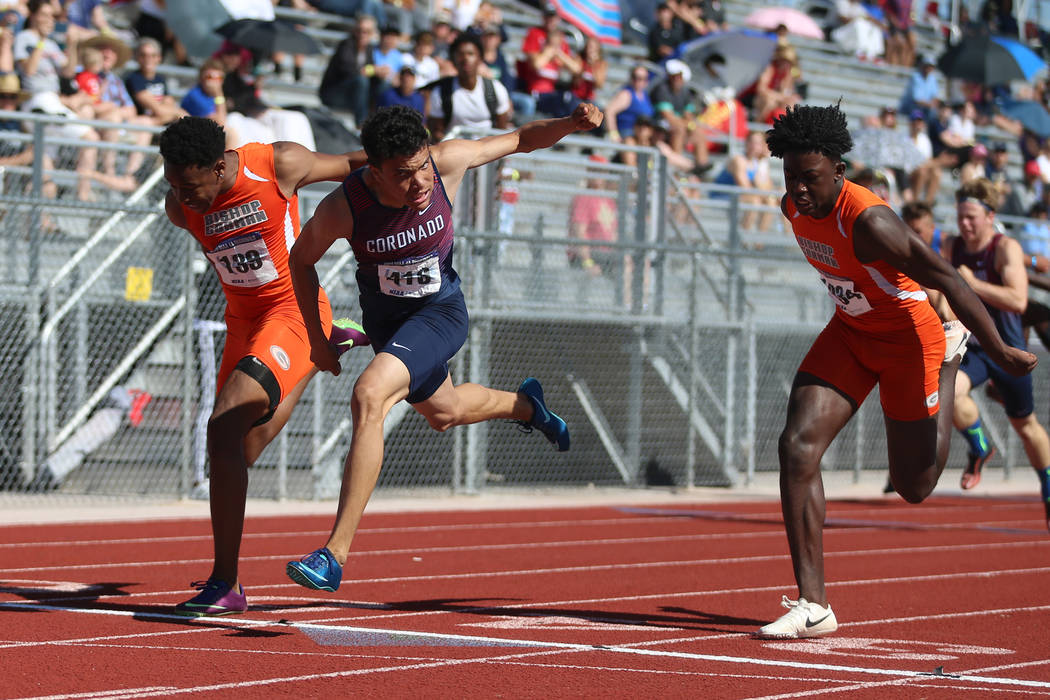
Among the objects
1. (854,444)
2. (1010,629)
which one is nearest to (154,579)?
(1010,629)

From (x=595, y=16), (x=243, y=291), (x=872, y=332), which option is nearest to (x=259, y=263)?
(x=243, y=291)

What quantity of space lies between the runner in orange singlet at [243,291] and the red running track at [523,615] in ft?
1.65

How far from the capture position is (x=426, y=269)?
6949 mm

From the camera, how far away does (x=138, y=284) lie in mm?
13320

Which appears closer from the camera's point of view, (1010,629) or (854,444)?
(1010,629)

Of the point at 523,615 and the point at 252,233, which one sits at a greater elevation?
the point at 252,233

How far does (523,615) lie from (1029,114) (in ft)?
69.4

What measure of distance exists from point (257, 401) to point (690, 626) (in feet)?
7.18

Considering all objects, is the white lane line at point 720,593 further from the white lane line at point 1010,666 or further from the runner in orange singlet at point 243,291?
the white lane line at point 1010,666

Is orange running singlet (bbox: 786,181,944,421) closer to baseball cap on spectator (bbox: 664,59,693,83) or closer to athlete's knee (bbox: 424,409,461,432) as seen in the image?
athlete's knee (bbox: 424,409,461,432)

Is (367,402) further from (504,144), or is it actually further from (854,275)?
(854,275)

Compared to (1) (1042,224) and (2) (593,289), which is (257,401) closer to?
(2) (593,289)

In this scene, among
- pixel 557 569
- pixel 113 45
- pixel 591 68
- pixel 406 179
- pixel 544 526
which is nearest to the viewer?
pixel 406 179

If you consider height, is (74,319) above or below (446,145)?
below
